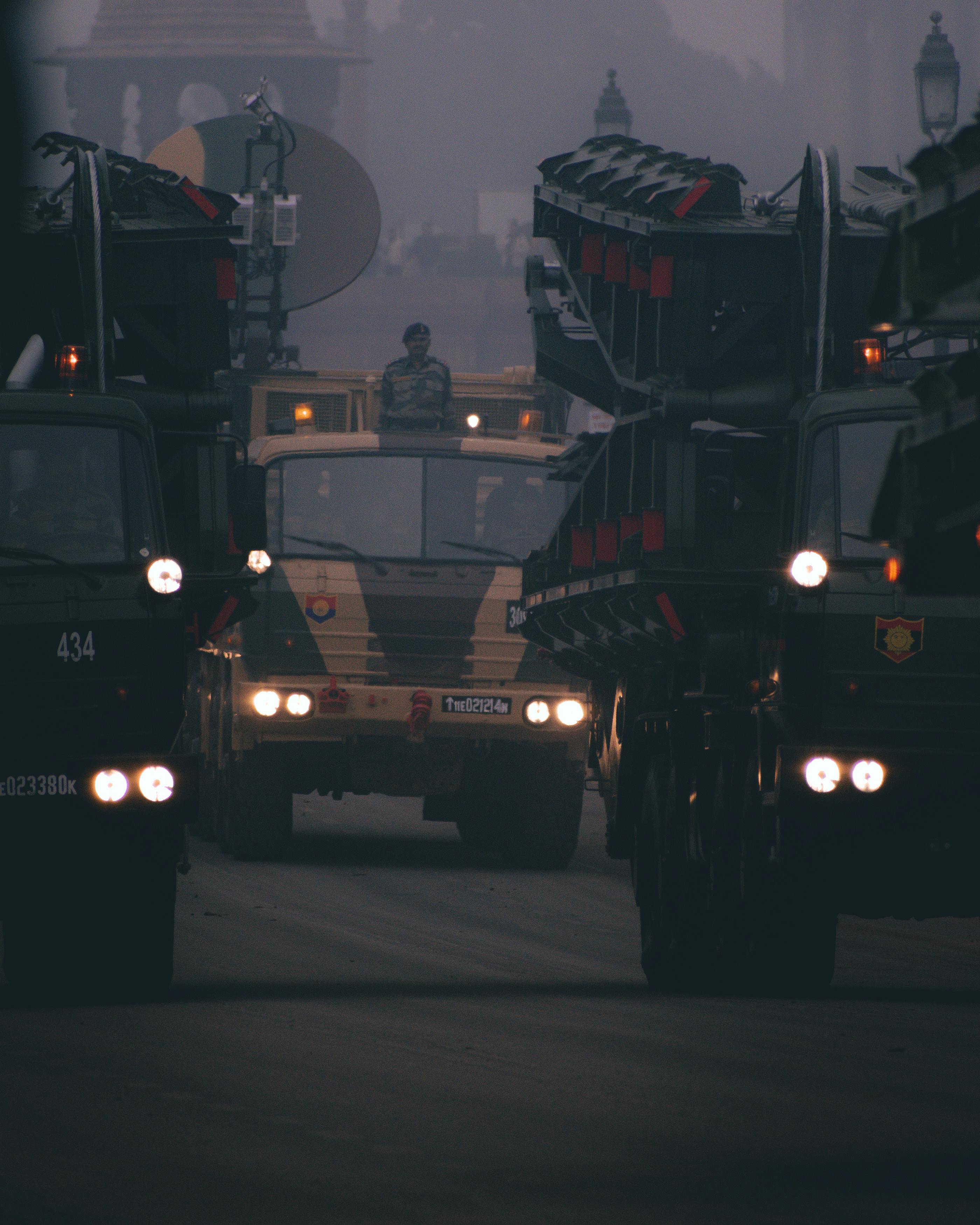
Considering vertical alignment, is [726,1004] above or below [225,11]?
below

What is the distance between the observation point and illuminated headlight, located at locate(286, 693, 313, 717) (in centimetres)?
1788

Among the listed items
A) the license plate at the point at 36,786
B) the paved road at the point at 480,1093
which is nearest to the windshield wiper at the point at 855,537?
the paved road at the point at 480,1093

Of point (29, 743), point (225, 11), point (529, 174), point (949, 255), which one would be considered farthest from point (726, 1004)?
point (529, 174)

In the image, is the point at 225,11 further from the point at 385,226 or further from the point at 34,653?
the point at 34,653

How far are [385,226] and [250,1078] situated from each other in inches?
3794

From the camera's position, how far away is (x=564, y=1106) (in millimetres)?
7949

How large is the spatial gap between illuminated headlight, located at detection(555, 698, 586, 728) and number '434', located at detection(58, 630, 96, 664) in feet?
27.6

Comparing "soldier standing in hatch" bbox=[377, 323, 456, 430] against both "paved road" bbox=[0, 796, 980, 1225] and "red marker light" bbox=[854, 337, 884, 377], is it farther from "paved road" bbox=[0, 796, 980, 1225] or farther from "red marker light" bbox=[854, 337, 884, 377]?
"red marker light" bbox=[854, 337, 884, 377]

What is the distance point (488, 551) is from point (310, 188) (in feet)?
22.7

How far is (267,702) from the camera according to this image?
58.7ft

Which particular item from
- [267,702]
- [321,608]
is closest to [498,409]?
[321,608]

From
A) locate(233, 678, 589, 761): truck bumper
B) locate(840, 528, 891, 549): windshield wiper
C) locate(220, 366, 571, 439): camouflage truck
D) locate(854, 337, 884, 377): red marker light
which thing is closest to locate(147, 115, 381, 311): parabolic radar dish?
locate(220, 366, 571, 439): camouflage truck

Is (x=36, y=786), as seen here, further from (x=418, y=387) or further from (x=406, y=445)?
(x=418, y=387)

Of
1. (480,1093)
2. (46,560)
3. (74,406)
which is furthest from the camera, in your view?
(74,406)
